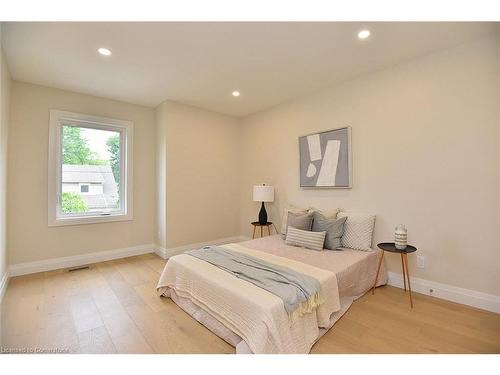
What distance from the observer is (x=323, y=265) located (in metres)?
2.28

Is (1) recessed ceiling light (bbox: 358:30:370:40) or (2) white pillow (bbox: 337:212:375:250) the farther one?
(2) white pillow (bbox: 337:212:375:250)

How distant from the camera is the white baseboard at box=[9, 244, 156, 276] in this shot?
10.2 ft

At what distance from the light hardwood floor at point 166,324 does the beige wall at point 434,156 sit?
0.52 metres

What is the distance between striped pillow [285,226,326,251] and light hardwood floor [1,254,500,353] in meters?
0.70

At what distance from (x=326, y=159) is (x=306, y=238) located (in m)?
1.16

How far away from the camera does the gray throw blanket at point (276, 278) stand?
1.73m

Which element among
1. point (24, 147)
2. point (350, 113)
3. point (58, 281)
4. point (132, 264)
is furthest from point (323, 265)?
point (24, 147)

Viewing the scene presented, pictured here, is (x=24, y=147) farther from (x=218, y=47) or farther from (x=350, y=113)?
(x=350, y=113)

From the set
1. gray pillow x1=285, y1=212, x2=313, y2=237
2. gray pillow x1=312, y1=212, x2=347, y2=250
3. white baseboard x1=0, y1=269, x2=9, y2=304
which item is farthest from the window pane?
gray pillow x1=312, y1=212, x2=347, y2=250

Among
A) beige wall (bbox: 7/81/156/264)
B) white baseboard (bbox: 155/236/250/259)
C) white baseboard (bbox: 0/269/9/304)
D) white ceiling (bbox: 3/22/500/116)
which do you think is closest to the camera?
white ceiling (bbox: 3/22/500/116)

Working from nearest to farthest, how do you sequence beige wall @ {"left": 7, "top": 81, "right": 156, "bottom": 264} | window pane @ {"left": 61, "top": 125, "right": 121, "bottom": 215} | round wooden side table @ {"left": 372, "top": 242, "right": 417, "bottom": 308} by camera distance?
round wooden side table @ {"left": 372, "top": 242, "right": 417, "bottom": 308} → beige wall @ {"left": 7, "top": 81, "right": 156, "bottom": 264} → window pane @ {"left": 61, "top": 125, "right": 121, "bottom": 215}

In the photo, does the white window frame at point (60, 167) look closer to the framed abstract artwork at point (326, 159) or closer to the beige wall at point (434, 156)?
the framed abstract artwork at point (326, 159)

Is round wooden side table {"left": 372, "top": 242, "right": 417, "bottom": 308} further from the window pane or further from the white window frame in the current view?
the window pane

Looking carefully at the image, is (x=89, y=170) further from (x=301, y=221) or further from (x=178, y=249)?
(x=301, y=221)
